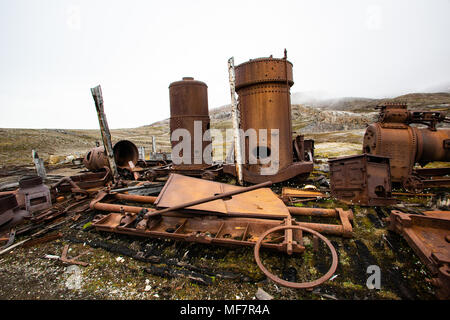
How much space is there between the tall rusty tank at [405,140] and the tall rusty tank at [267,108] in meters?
2.05

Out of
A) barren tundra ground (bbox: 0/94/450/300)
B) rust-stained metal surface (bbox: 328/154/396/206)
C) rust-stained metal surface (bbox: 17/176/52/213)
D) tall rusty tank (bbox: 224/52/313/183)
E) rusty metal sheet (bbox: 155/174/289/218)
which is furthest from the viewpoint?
tall rusty tank (bbox: 224/52/313/183)

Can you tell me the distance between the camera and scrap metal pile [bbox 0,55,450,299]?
2.96m

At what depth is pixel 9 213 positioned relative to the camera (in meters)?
4.35

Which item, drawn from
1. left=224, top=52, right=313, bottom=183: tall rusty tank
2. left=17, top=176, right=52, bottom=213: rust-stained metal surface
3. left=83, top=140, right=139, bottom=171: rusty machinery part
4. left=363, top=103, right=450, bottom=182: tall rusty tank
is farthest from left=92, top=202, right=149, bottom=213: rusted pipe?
left=363, top=103, right=450, bottom=182: tall rusty tank

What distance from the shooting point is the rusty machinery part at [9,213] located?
422 centimetres

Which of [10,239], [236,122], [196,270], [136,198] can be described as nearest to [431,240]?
[196,270]

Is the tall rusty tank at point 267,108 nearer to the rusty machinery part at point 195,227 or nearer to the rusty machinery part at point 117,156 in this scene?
the rusty machinery part at point 195,227

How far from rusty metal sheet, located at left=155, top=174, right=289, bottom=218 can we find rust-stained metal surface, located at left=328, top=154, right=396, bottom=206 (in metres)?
1.99

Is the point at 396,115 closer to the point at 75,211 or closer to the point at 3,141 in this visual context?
the point at 75,211

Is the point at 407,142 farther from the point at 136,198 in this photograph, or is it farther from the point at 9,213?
the point at 9,213

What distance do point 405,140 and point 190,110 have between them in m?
6.81

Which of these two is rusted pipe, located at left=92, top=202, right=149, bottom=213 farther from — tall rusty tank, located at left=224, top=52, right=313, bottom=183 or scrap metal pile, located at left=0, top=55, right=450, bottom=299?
tall rusty tank, located at left=224, top=52, right=313, bottom=183

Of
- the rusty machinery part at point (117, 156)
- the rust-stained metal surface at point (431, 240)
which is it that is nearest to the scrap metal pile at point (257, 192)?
the rust-stained metal surface at point (431, 240)
